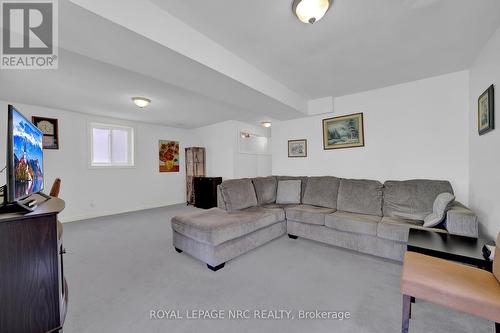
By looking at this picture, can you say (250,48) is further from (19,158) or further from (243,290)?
(243,290)

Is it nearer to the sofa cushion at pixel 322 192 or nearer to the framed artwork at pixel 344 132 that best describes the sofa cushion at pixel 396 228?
the sofa cushion at pixel 322 192

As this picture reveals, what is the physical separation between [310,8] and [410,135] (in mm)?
2657

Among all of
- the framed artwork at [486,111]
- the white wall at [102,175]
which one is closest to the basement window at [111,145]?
the white wall at [102,175]

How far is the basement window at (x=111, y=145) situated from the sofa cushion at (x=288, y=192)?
4.02 metres

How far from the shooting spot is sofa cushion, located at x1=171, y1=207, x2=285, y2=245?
7.64 ft

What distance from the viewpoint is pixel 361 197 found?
3.13 meters

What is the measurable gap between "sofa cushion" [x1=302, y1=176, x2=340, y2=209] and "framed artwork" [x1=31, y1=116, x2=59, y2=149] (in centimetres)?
516

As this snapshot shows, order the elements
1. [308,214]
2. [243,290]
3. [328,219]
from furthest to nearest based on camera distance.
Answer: [308,214]
[328,219]
[243,290]

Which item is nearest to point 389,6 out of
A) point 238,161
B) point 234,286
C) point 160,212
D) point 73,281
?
point 234,286

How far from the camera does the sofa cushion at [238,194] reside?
314cm

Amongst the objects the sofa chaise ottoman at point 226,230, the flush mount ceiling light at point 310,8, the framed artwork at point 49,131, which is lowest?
the sofa chaise ottoman at point 226,230

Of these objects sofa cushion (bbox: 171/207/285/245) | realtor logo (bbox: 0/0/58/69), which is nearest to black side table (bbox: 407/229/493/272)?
sofa cushion (bbox: 171/207/285/245)

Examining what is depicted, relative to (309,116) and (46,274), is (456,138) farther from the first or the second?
(46,274)

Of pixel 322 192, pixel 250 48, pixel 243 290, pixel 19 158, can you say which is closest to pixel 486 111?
pixel 322 192
